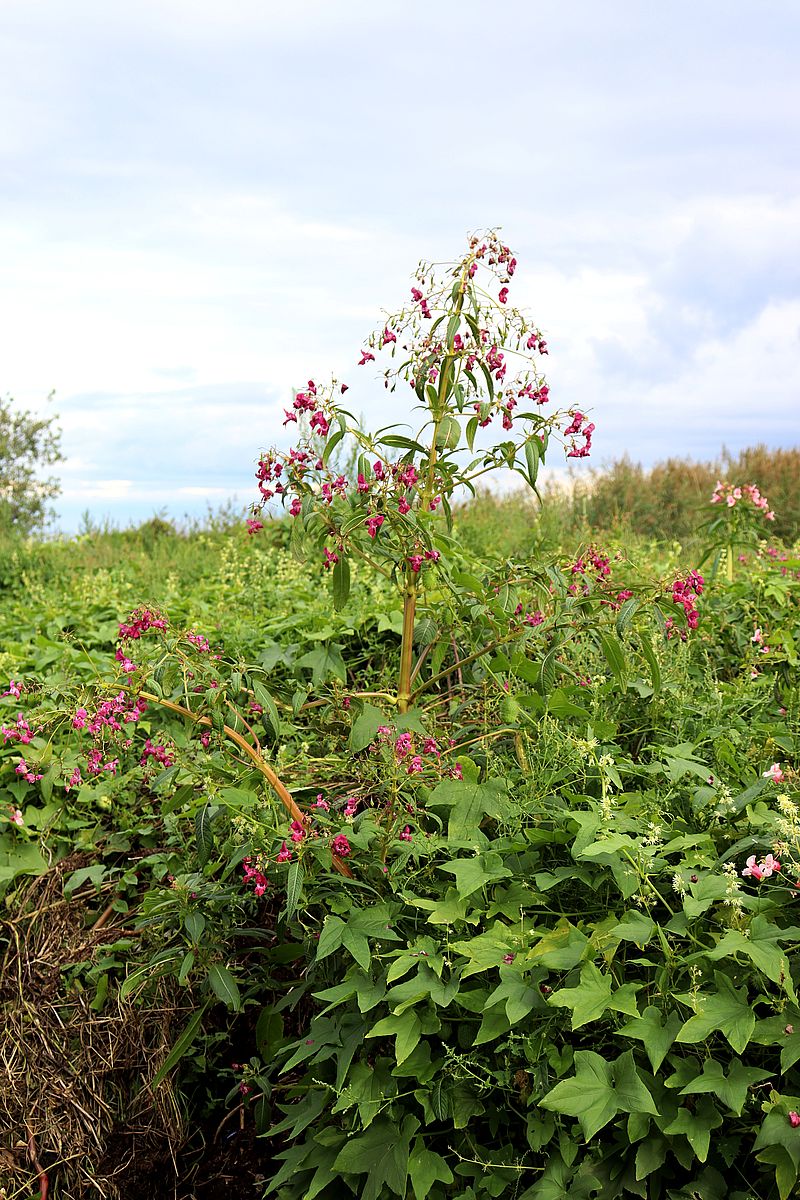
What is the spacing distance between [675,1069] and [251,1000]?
1.28 m

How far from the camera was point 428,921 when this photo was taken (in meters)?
2.24

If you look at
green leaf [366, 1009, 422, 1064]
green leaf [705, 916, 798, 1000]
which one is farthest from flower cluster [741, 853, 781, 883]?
green leaf [366, 1009, 422, 1064]

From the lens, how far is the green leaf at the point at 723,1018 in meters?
1.95

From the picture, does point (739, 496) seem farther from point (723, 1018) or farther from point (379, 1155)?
point (379, 1155)

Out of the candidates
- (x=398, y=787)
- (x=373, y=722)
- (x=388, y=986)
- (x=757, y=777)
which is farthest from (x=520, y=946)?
(x=757, y=777)

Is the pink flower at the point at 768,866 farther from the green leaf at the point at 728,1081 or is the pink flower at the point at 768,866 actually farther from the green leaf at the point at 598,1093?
the green leaf at the point at 598,1093

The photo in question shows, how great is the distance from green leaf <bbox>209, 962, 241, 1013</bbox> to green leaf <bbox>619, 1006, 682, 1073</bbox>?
0.97 meters

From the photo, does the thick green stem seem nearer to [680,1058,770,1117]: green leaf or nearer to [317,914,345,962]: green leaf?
[317,914,345,962]: green leaf

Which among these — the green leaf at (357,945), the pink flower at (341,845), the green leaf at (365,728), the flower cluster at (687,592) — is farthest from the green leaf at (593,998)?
the flower cluster at (687,592)

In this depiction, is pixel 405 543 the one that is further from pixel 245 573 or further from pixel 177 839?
pixel 245 573

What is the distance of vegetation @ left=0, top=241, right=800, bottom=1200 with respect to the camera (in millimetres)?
2113

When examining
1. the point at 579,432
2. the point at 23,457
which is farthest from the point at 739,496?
the point at 23,457

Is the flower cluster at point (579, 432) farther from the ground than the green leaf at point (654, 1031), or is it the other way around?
the flower cluster at point (579, 432)

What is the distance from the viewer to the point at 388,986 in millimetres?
2355
